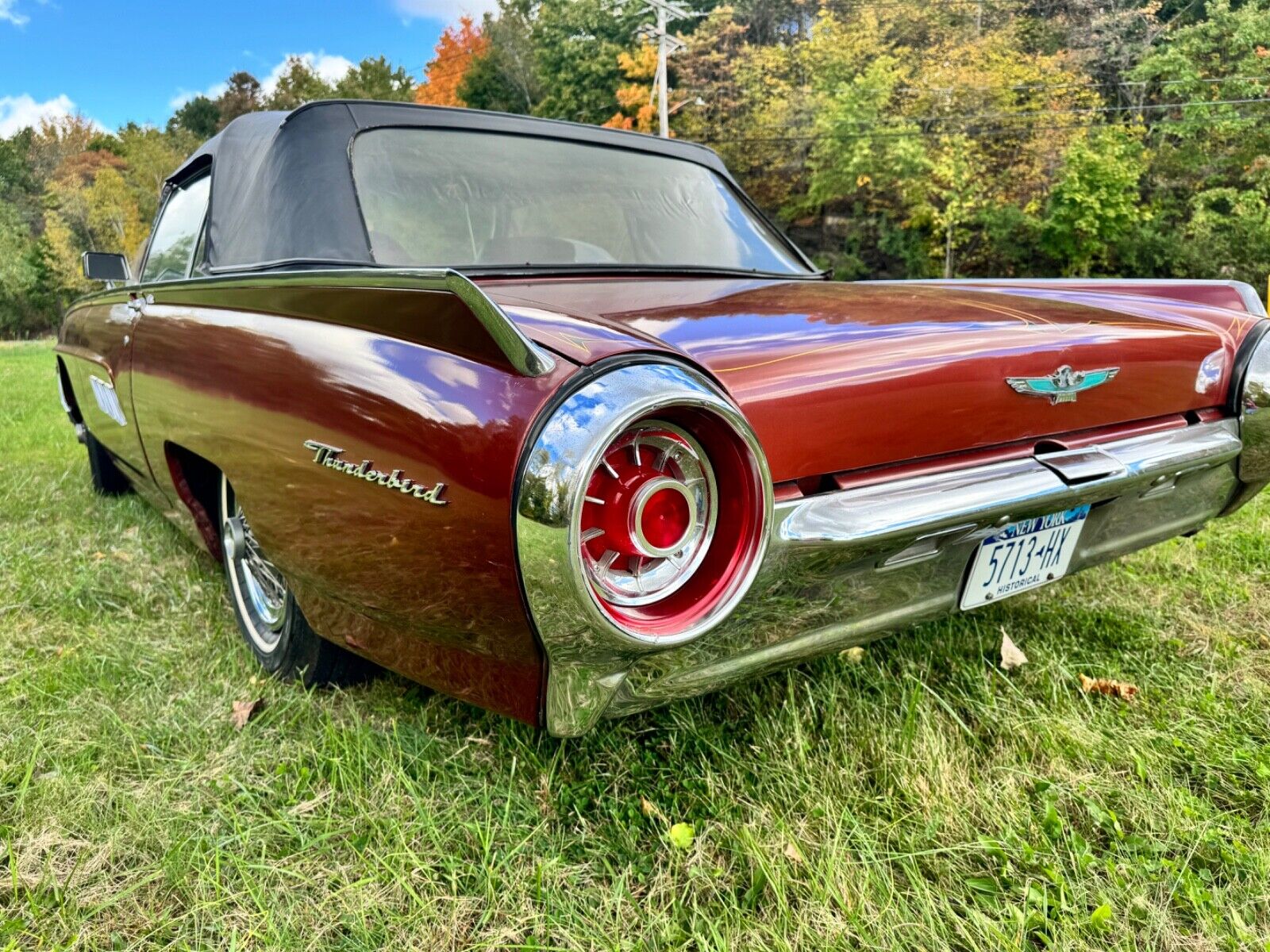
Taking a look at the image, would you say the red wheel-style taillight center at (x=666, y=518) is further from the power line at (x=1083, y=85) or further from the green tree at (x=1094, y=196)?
the power line at (x=1083, y=85)

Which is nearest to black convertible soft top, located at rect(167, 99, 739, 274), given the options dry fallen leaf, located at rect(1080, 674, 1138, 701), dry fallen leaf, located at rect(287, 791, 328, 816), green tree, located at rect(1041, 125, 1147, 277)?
dry fallen leaf, located at rect(287, 791, 328, 816)

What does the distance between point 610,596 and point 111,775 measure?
4.32 ft

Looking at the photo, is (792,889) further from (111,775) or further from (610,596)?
(111,775)

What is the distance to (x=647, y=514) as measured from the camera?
1244 millimetres

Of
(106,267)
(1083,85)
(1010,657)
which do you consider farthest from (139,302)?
(1083,85)

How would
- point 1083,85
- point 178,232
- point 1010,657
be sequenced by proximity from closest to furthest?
point 1010,657 → point 178,232 → point 1083,85

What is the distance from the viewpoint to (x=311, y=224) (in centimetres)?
203

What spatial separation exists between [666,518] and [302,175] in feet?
4.85

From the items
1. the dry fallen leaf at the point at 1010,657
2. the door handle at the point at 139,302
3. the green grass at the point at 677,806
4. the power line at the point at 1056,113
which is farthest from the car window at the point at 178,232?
the power line at the point at 1056,113

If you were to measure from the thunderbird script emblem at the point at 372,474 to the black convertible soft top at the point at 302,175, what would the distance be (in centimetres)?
63

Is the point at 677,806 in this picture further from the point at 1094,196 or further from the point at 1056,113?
the point at 1056,113

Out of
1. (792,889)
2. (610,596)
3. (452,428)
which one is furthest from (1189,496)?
(452,428)

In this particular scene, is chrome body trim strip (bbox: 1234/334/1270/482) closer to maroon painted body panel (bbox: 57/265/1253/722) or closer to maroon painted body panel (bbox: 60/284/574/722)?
maroon painted body panel (bbox: 57/265/1253/722)

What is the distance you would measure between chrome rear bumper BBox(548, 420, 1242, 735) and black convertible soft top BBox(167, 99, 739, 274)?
1.20 metres
